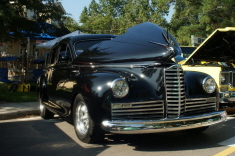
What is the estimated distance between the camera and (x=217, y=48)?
8078mm

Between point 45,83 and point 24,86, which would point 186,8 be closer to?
point 24,86

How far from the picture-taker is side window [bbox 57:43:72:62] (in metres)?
5.65

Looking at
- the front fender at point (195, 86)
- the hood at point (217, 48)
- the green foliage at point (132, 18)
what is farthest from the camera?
the green foliage at point (132, 18)

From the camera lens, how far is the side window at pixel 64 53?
18.5ft

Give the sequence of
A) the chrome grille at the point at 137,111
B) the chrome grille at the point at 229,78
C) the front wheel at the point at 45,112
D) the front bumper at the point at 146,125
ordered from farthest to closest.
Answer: the front wheel at the point at 45,112, the chrome grille at the point at 229,78, the chrome grille at the point at 137,111, the front bumper at the point at 146,125

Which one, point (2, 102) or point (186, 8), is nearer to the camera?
point (2, 102)

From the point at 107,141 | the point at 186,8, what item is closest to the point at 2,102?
the point at 107,141

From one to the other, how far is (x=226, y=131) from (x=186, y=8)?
93.2ft

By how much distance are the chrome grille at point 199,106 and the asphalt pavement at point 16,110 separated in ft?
16.1

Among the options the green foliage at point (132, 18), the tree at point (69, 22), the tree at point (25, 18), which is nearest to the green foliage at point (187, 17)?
the green foliage at point (132, 18)

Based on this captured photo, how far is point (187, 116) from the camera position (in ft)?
14.4

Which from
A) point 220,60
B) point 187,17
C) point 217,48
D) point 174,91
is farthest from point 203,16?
point 174,91

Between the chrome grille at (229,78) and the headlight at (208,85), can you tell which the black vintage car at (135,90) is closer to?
the headlight at (208,85)

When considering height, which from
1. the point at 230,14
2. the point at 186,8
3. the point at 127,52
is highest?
the point at 186,8
